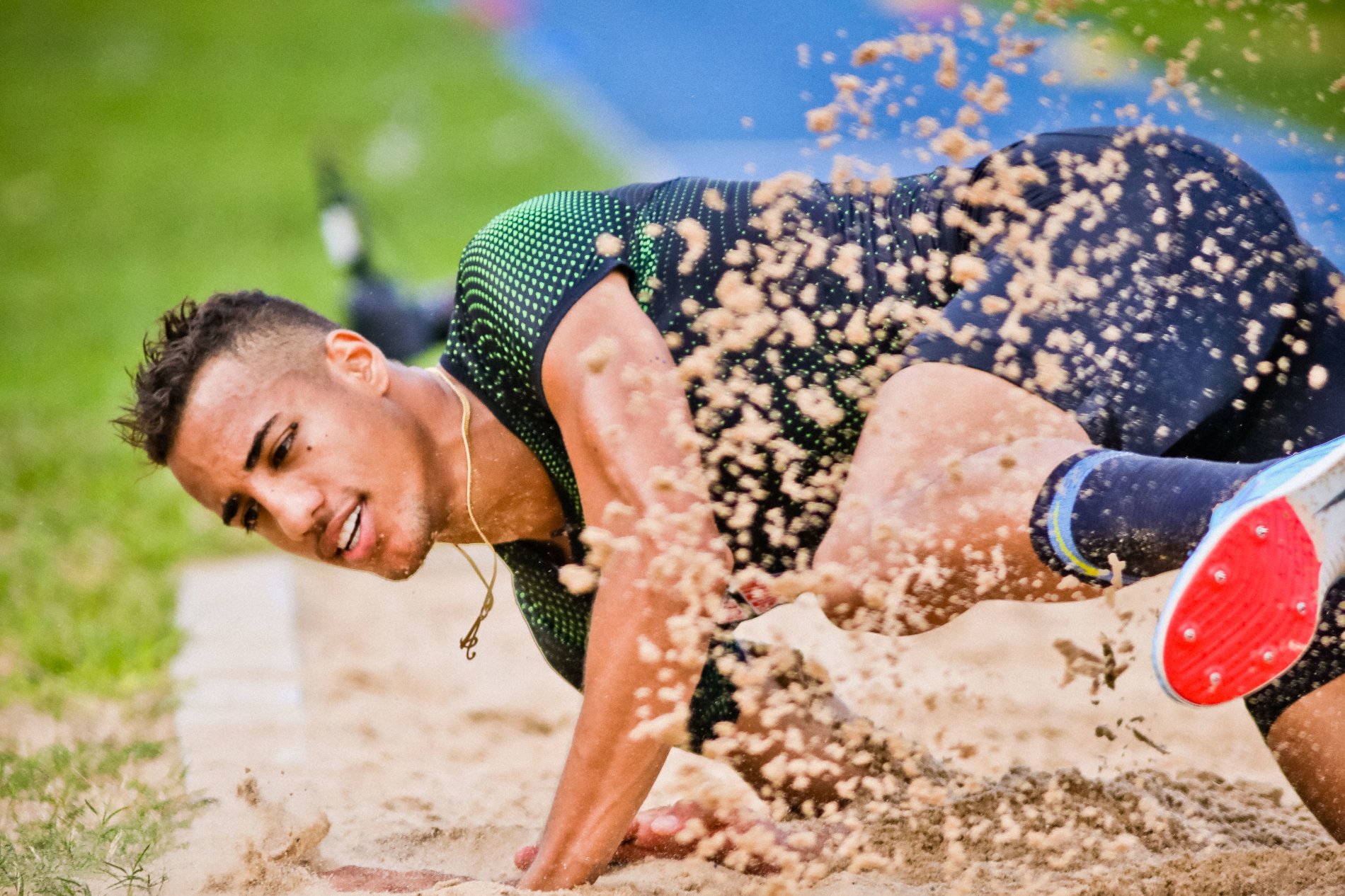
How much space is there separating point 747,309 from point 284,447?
0.81m

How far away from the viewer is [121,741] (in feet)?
10.7

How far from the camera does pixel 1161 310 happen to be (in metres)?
2.29

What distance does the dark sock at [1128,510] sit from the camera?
1.90m

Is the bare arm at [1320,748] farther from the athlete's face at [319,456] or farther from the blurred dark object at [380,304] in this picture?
the blurred dark object at [380,304]

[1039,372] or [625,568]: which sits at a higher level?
[1039,372]

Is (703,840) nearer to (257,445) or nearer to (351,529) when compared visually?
(351,529)

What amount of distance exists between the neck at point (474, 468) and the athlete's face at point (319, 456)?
4 centimetres

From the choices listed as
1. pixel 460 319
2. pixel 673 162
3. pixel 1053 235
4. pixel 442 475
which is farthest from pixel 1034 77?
pixel 673 162

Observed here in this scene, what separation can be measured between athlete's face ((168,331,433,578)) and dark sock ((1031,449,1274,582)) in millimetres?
1041

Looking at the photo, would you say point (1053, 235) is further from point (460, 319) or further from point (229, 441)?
point (229, 441)

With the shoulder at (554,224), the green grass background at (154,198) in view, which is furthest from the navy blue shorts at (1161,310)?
the green grass background at (154,198)

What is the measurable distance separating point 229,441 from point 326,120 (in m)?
12.5

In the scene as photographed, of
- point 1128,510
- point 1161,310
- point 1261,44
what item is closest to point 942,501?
point 1128,510

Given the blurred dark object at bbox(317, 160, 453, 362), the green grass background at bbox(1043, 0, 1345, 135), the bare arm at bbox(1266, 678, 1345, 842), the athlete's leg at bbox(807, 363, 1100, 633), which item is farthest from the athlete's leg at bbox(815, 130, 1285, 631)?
the blurred dark object at bbox(317, 160, 453, 362)
